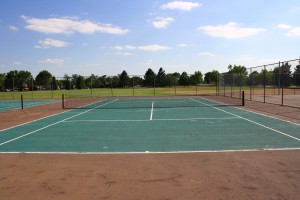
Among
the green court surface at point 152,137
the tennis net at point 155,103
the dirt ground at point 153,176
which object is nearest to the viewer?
the dirt ground at point 153,176

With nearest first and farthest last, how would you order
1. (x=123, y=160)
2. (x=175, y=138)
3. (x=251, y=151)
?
(x=123, y=160) < (x=251, y=151) < (x=175, y=138)

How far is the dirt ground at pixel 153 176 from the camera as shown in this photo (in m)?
5.66

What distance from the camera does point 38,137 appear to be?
39.0ft

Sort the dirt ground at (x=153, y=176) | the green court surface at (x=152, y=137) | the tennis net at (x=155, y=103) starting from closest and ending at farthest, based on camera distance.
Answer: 1. the dirt ground at (x=153, y=176)
2. the green court surface at (x=152, y=137)
3. the tennis net at (x=155, y=103)

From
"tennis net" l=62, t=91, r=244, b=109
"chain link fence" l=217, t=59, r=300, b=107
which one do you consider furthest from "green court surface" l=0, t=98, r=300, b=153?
"chain link fence" l=217, t=59, r=300, b=107

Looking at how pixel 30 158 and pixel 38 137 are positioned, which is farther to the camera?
pixel 38 137

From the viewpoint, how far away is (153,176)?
264 inches

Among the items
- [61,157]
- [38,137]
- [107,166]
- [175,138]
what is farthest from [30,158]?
[175,138]

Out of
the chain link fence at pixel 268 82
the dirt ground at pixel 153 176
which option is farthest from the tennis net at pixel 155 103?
the dirt ground at pixel 153 176

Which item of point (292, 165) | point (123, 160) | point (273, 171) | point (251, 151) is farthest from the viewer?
point (251, 151)

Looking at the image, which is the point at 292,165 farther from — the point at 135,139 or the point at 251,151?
the point at 135,139

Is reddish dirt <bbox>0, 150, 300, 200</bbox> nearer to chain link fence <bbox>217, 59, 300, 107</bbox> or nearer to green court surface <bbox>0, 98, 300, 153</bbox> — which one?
green court surface <bbox>0, 98, 300, 153</bbox>

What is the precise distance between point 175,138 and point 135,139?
1.31 metres

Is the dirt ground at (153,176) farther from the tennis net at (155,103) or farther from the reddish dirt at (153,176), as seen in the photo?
the tennis net at (155,103)
